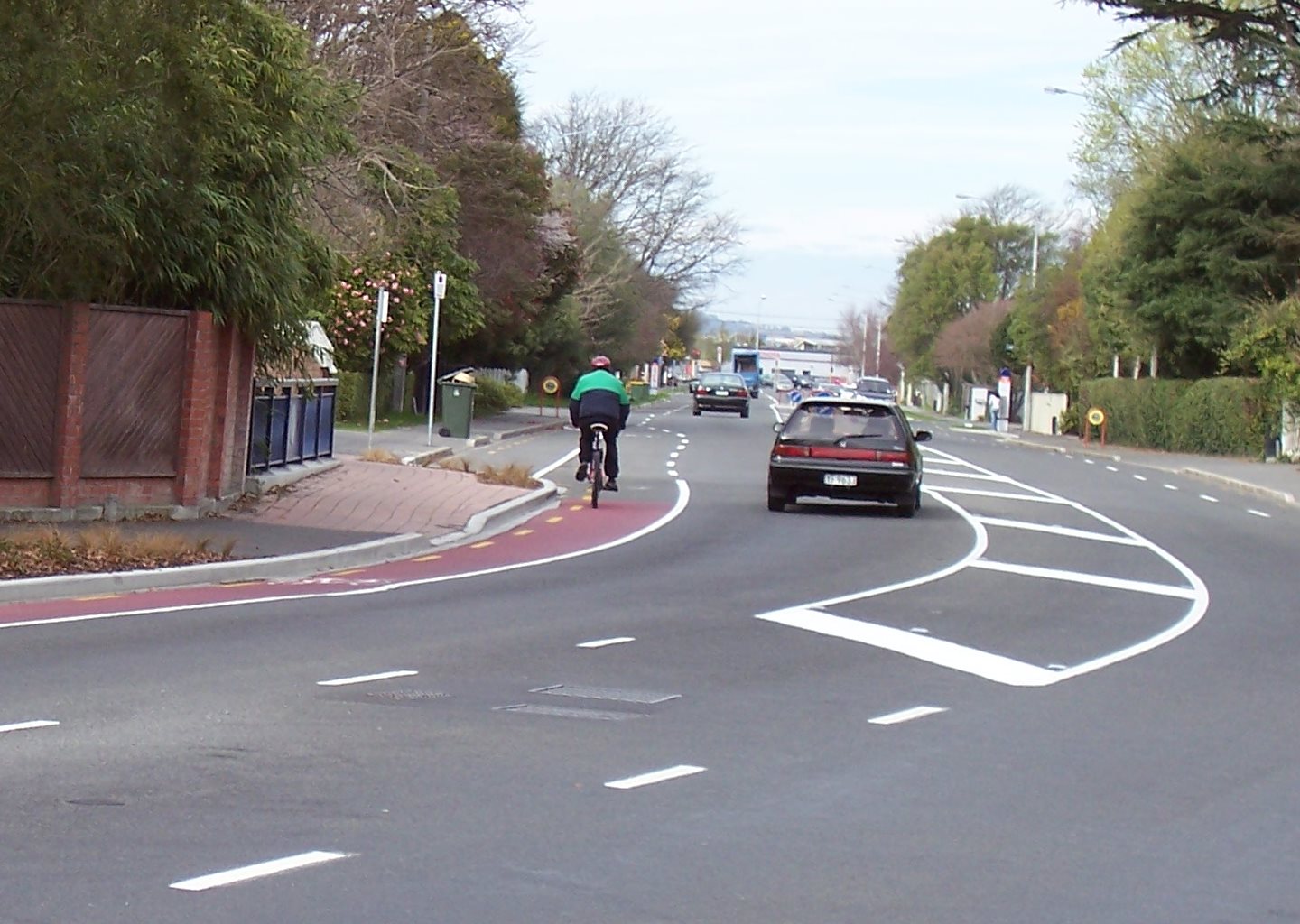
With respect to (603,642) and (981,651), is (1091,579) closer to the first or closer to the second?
(981,651)

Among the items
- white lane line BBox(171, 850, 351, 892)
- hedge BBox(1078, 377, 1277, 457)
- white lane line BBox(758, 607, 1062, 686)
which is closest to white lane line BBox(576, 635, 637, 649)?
white lane line BBox(758, 607, 1062, 686)

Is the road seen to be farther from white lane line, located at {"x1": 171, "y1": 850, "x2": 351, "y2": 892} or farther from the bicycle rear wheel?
the bicycle rear wheel

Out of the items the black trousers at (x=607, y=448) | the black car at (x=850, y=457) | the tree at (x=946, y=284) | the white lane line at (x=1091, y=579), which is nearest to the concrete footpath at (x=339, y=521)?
the black trousers at (x=607, y=448)

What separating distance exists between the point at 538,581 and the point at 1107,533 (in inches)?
371

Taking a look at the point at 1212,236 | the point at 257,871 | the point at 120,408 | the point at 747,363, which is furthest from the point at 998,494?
the point at 747,363

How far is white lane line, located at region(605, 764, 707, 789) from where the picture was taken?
26.0ft

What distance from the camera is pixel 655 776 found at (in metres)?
8.12

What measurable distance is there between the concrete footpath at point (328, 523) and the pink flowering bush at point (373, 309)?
43.1ft

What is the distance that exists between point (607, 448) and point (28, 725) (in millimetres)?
15257

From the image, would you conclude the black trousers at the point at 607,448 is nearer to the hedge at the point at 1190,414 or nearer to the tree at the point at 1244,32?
the tree at the point at 1244,32

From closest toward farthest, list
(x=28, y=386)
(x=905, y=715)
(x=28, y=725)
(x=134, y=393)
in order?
(x=28, y=725) < (x=905, y=715) < (x=28, y=386) < (x=134, y=393)

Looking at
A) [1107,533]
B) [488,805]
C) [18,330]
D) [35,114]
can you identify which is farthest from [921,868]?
[1107,533]

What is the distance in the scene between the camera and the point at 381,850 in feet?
21.6

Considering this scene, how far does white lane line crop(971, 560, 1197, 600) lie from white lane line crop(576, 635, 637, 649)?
5.90m
